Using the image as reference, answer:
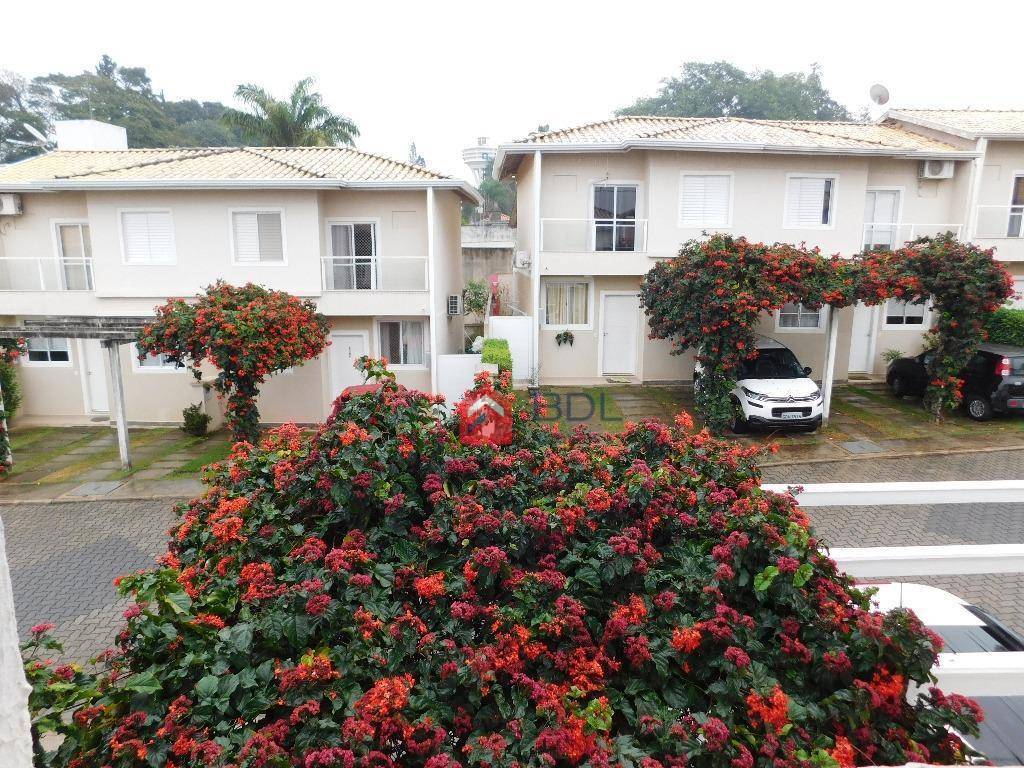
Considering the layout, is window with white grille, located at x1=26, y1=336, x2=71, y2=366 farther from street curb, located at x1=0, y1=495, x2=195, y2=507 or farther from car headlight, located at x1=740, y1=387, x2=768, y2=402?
car headlight, located at x1=740, y1=387, x2=768, y2=402

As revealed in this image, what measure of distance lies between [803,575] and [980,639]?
9.38 feet

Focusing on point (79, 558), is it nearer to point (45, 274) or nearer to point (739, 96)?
point (45, 274)

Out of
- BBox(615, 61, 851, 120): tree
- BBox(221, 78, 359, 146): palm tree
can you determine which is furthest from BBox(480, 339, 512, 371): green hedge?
BBox(615, 61, 851, 120): tree

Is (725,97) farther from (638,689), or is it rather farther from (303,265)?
(638,689)

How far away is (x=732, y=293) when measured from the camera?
13.1 m

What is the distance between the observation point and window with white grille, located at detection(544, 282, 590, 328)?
18.9 metres

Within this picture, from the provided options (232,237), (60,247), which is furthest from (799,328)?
(60,247)

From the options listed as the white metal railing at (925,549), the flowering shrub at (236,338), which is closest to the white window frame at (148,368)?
the flowering shrub at (236,338)

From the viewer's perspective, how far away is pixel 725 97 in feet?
168

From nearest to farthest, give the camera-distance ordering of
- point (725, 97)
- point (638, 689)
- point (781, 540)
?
point (638, 689) → point (781, 540) → point (725, 97)

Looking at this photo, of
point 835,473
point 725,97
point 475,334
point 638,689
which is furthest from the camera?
point 725,97

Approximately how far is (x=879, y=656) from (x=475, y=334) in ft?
77.6

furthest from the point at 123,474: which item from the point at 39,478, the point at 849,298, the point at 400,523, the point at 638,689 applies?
the point at 849,298

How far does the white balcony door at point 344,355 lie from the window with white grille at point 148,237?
4.53 metres
